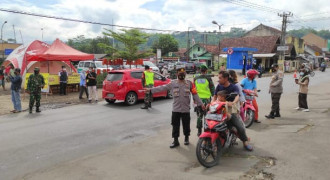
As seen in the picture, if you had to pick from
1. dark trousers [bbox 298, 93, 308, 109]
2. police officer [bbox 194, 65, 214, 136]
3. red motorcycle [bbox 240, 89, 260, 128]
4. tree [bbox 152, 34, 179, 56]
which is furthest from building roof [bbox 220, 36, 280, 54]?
police officer [bbox 194, 65, 214, 136]

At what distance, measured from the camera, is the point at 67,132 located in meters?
7.81

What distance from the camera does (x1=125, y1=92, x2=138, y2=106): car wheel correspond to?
12309 millimetres

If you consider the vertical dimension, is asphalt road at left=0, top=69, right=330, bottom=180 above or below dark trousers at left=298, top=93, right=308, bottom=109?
below

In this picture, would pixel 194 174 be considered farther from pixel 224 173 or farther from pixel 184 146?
pixel 184 146

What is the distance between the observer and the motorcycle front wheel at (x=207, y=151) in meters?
4.86

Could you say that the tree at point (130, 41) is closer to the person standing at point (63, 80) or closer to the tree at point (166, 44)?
the person standing at point (63, 80)

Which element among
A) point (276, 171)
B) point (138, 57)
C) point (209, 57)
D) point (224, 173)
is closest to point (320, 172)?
point (276, 171)

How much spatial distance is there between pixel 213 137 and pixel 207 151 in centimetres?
27

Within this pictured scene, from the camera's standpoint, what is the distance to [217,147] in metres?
5.08

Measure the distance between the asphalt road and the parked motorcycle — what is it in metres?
1.94

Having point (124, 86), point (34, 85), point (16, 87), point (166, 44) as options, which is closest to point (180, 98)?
point (124, 86)

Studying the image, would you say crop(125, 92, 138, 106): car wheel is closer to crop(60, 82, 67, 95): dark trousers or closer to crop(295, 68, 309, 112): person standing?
crop(60, 82, 67, 95): dark trousers

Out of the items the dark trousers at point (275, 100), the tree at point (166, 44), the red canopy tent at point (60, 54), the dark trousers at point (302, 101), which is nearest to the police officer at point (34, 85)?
the red canopy tent at point (60, 54)

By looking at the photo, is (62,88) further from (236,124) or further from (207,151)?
(207,151)
